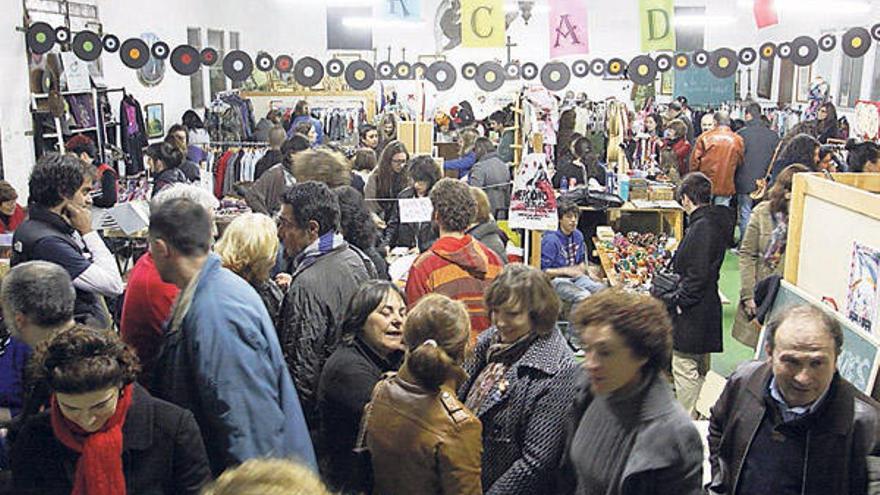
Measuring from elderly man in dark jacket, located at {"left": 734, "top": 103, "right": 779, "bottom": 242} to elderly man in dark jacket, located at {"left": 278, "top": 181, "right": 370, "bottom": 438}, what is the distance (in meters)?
7.18

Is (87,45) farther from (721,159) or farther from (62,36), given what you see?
(721,159)

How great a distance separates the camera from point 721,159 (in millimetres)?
9500

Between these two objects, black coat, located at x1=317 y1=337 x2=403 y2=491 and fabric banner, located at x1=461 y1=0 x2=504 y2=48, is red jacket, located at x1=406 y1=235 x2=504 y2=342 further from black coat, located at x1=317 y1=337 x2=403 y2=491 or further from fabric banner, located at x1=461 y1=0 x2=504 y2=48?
fabric banner, located at x1=461 y1=0 x2=504 y2=48

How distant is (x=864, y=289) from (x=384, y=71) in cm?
590

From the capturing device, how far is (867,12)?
12984mm

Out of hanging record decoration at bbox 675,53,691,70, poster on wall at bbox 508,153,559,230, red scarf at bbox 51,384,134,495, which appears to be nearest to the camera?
red scarf at bbox 51,384,134,495

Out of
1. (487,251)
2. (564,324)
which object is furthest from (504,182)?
(487,251)

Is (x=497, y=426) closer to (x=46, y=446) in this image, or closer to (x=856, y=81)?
(x=46, y=446)

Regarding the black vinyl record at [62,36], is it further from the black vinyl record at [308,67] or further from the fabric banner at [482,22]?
the fabric banner at [482,22]

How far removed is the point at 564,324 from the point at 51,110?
18.1 feet

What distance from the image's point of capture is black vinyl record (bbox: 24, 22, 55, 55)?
7648 mm

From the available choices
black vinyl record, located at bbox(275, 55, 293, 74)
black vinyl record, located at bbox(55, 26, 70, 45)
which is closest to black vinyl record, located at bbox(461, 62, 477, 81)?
black vinyl record, located at bbox(275, 55, 293, 74)

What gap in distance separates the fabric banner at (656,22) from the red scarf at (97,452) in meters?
6.02

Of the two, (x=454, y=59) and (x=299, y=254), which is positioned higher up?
(x=454, y=59)
